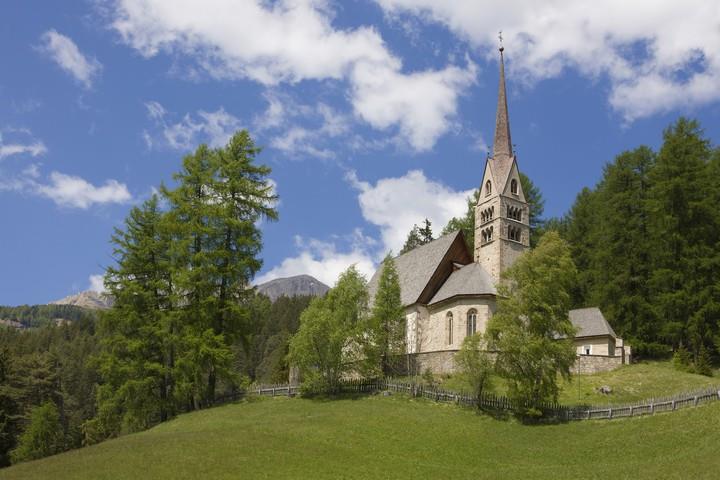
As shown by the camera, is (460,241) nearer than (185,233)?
No

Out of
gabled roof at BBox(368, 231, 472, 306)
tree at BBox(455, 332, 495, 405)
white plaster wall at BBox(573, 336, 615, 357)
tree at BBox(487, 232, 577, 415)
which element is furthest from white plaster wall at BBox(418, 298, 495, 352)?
tree at BBox(487, 232, 577, 415)

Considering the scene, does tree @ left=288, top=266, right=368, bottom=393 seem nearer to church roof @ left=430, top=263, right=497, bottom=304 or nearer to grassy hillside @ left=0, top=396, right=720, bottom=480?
grassy hillside @ left=0, top=396, right=720, bottom=480

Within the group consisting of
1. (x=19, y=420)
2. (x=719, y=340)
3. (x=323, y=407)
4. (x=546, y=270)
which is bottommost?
(x=19, y=420)

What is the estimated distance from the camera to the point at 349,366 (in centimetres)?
4178

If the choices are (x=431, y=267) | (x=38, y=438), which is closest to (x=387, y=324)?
(x=431, y=267)

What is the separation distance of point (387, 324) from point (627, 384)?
15.7 meters

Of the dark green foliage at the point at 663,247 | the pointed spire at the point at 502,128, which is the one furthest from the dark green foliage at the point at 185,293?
the dark green foliage at the point at 663,247

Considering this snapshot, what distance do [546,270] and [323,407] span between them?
47.0 feet

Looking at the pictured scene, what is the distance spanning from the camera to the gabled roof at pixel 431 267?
5267 centimetres

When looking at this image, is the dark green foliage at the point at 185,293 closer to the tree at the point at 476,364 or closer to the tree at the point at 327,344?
the tree at the point at 327,344

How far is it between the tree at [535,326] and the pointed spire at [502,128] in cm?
1857

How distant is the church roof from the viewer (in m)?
48.0

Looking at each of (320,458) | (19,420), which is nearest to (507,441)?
(320,458)

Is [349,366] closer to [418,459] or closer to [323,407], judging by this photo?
[323,407]
